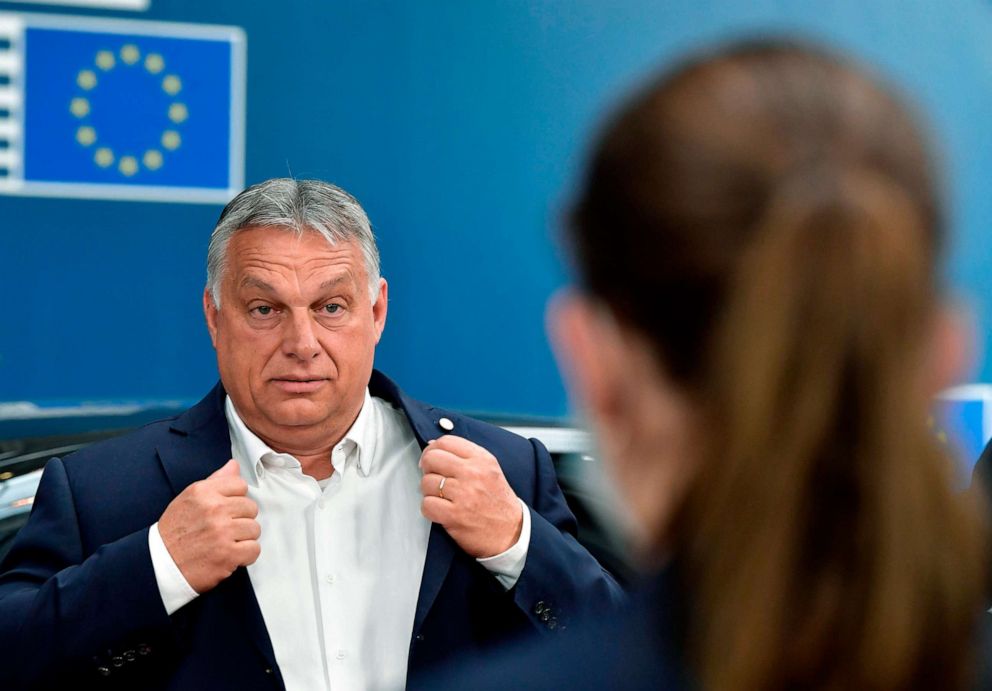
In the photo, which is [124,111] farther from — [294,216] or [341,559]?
[341,559]

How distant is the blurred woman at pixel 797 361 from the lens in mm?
690

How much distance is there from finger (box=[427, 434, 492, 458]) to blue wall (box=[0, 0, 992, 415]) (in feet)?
7.21

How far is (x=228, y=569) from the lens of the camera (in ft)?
6.41

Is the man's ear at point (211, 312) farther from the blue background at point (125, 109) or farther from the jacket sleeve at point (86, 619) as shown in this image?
the blue background at point (125, 109)

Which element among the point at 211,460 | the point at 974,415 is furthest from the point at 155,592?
the point at 974,415

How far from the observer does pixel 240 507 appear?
1.96 m

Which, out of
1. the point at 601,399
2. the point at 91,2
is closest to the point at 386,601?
the point at 601,399

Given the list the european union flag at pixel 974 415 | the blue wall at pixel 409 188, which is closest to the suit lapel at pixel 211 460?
the blue wall at pixel 409 188

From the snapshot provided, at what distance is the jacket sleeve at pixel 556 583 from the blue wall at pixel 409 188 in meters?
2.22

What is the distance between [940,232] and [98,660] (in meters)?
1.60

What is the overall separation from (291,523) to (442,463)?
332 millimetres

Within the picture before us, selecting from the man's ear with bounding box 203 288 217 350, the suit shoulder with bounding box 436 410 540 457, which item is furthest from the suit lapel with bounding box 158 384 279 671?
the suit shoulder with bounding box 436 410 540 457

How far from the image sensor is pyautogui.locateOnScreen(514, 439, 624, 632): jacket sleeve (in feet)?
6.78

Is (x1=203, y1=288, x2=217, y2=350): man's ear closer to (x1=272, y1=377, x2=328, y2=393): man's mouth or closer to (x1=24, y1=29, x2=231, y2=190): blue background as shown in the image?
(x1=272, y1=377, x2=328, y2=393): man's mouth
